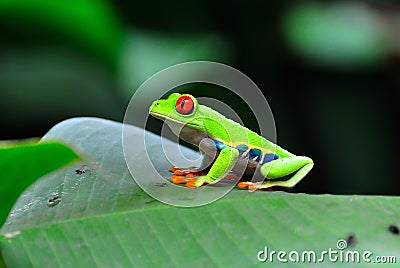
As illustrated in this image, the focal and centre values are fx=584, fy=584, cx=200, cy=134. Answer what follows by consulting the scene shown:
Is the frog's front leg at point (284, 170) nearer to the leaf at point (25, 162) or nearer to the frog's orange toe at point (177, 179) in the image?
the frog's orange toe at point (177, 179)

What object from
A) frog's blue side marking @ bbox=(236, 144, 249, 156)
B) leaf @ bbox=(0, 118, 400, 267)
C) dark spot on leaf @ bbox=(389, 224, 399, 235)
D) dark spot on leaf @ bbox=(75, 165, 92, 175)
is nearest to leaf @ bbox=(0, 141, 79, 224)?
leaf @ bbox=(0, 118, 400, 267)

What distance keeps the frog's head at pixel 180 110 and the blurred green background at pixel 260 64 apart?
1.30 meters

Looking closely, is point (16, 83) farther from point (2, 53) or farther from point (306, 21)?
point (306, 21)

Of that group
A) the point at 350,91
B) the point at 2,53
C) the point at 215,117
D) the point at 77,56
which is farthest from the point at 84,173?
the point at 350,91

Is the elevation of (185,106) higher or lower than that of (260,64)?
higher

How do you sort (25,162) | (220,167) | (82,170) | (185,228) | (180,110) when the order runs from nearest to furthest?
(25,162), (185,228), (82,170), (220,167), (180,110)

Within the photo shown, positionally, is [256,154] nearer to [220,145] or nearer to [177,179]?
[220,145]

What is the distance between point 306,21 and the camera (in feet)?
11.5

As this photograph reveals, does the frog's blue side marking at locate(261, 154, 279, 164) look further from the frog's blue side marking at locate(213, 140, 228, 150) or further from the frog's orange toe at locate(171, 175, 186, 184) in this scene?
the frog's orange toe at locate(171, 175, 186, 184)

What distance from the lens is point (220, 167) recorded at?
1.20 metres

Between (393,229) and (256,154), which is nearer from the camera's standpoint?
(393,229)

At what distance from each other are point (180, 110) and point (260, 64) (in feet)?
7.27

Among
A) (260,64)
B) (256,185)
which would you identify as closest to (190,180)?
(256,185)

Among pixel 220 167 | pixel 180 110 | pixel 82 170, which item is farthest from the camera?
pixel 180 110
